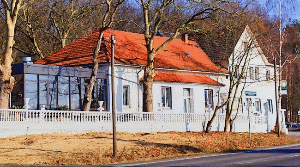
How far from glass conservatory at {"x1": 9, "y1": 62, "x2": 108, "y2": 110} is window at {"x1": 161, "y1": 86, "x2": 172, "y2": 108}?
5709 millimetres

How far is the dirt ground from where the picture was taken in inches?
926

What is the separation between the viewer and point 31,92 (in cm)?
3400

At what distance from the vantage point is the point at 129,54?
140ft

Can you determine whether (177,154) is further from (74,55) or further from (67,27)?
(67,27)

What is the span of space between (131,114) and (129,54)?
9699 millimetres

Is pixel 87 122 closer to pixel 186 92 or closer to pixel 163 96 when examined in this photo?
pixel 163 96

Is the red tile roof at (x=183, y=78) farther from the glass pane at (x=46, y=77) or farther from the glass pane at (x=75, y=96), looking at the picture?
the glass pane at (x=46, y=77)

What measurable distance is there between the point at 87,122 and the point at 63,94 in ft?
18.4

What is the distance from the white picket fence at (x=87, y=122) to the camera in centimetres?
2780

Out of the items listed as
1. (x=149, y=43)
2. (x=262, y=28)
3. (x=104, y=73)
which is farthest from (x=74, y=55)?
(x=262, y=28)

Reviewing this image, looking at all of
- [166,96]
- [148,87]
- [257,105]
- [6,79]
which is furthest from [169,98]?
[6,79]

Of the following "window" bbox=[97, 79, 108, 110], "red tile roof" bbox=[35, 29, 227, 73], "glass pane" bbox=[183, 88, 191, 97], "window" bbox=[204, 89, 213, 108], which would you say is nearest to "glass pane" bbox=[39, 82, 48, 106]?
"window" bbox=[97, 79, 108, 110]

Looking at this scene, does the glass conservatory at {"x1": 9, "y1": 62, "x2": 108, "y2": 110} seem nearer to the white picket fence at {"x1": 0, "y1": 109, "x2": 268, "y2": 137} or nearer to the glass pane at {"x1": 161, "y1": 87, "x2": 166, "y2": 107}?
the white picket fence at {"x1": 0, "y1": 109, "x2": 268, "y2": 137}

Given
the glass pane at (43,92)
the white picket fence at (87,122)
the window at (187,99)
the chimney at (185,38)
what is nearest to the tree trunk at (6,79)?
the white picket fence at (87,122)
